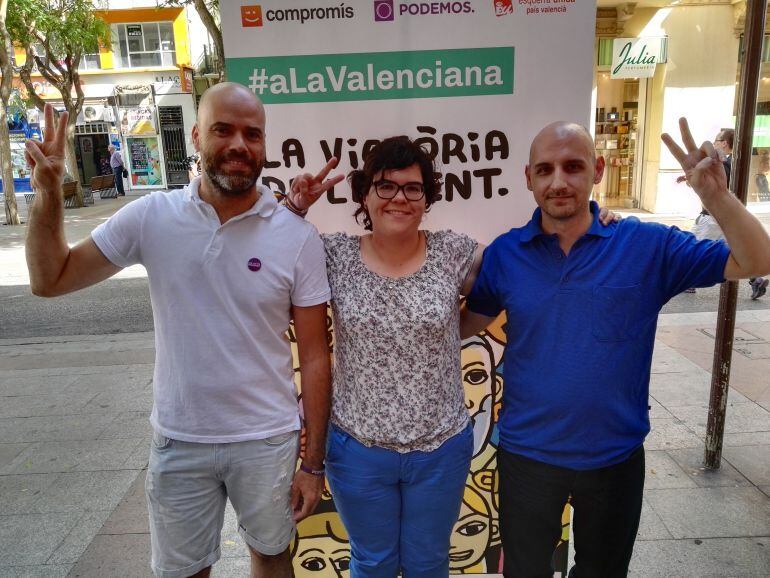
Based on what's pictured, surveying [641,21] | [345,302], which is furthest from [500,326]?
[641,21]

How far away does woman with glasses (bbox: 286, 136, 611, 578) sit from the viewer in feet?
6.40

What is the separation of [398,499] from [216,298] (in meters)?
Result: 0.91

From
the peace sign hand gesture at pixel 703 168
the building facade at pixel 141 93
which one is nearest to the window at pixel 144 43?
the building facade at pixel 141 93

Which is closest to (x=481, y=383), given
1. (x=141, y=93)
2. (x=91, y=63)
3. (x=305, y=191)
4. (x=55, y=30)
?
(x=305, y=191)

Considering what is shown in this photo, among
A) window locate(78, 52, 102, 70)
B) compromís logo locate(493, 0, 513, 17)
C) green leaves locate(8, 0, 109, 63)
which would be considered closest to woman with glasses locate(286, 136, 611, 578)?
compromís logo locate(493, 0, 513, 17)

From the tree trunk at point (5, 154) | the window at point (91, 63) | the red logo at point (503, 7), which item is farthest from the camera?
the window at point (91, 63)

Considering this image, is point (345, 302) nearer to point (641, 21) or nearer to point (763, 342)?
point (763, 342)

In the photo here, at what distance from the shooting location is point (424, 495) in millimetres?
1987

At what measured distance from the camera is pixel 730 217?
70.4 inches

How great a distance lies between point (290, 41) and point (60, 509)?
A: 290 centimetres

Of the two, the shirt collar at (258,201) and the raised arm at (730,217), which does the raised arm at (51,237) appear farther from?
the raised arm at (730,217)

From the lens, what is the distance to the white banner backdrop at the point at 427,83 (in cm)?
234

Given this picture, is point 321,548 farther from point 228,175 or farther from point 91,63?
point 91,63

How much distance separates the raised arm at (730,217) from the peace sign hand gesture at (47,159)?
190 cm
